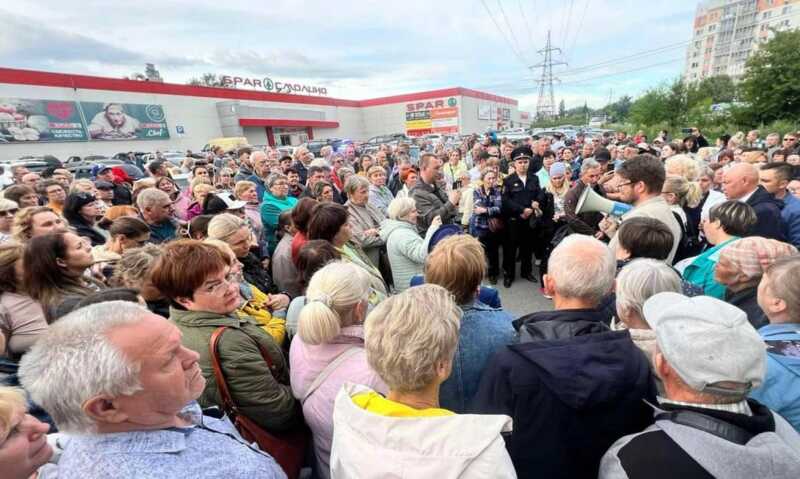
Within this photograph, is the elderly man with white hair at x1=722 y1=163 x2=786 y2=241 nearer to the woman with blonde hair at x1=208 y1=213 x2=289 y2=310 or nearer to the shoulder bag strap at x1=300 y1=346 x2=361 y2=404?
the shoulder bag strap at x1=300 y1=346 x2=361 y2=404

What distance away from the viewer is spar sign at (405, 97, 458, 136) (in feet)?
158

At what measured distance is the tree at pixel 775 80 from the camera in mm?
16188

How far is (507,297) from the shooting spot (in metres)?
5.20

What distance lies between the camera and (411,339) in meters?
1.23

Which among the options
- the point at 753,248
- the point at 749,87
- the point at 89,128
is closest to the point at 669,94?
the point at 749,87

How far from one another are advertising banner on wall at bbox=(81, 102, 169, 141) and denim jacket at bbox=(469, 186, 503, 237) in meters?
32.0

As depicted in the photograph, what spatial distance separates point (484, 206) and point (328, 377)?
412 cm

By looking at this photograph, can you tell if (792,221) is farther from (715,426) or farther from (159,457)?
(159,457)

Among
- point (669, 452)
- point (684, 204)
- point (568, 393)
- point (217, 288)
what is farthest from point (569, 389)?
point (684, 204)

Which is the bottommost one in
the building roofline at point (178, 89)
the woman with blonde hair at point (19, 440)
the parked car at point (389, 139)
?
the woman with blonde hair at point (19, 440)

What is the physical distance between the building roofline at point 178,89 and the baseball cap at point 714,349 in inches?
1371

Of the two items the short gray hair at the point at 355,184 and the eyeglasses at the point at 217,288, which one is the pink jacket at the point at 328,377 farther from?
the short gray hair at the point at 355,184

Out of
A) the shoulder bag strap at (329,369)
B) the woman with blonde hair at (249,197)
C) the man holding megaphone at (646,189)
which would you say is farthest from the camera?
the woman with blonde hair at (249,197)

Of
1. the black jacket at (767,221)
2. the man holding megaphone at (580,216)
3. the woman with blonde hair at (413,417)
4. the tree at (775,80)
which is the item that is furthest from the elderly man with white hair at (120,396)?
the tree at (775,80)
